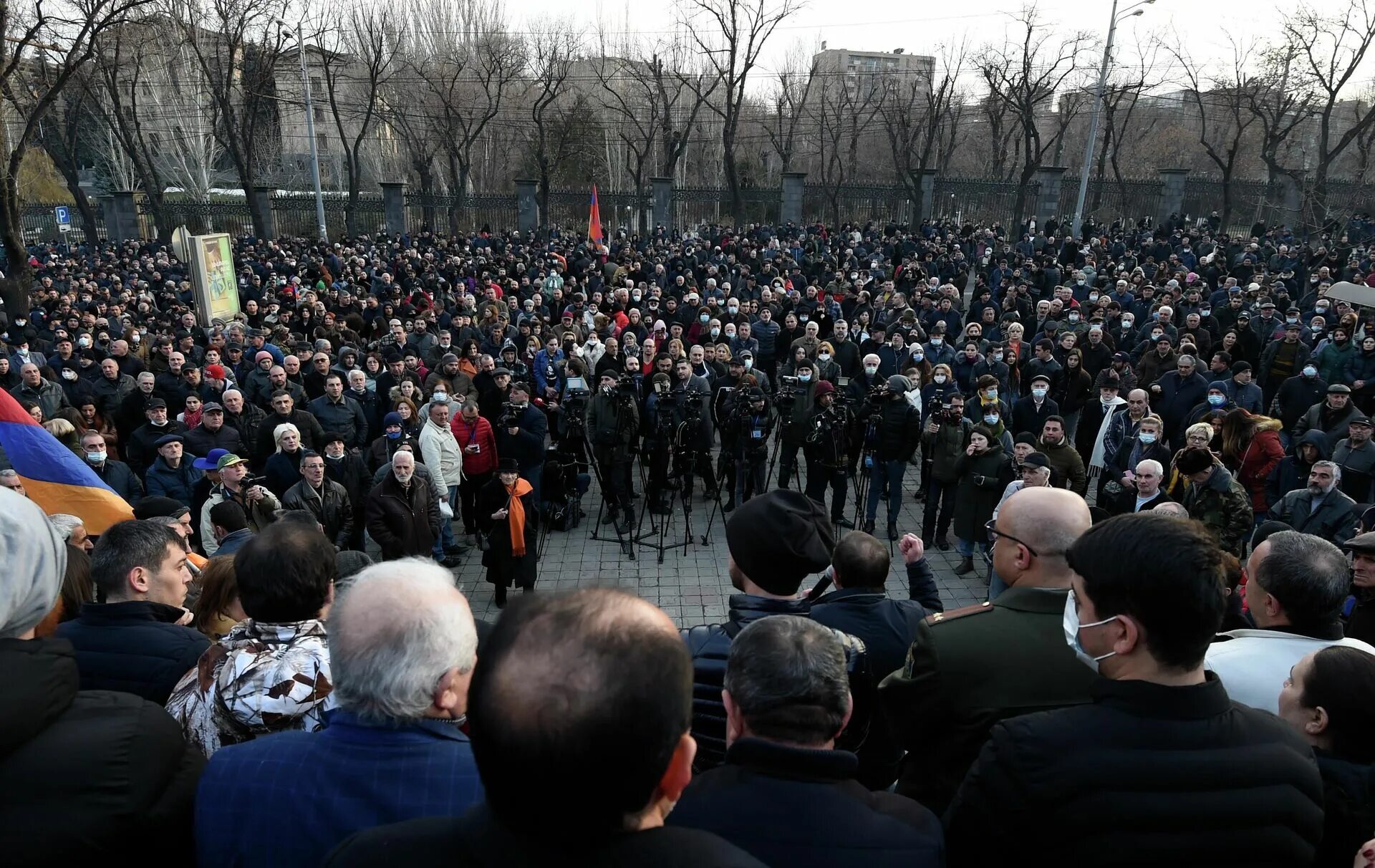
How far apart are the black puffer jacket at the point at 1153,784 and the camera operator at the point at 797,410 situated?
678 centimetres

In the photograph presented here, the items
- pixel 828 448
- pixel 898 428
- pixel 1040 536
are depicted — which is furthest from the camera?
pixel 828 448

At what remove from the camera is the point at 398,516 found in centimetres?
655

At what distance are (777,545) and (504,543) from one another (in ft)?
15.1

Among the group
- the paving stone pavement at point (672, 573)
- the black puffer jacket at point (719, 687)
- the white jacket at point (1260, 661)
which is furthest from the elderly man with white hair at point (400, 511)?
the white jacket at point (1260, 661)

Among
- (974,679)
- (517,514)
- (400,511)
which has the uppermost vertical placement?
(974,679)

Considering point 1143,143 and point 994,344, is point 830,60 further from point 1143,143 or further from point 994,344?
point 994,344

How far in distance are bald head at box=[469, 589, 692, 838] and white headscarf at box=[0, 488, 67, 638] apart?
4.11ft

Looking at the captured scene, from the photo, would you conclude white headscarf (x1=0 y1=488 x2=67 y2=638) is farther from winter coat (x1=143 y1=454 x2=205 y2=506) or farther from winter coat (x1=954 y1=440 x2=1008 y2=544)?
winter coat (x1=954 y1=440 x2=1008 y2=544)

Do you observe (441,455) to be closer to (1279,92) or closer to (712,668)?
(712,668)

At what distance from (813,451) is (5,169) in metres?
15.4

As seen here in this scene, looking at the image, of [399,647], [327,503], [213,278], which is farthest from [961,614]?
[213,278]

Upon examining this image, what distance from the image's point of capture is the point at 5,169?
14523 millimetres

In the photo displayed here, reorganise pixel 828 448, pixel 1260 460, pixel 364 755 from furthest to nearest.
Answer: pixel 828 448 < pixel 1260 460 < pixel 364 755

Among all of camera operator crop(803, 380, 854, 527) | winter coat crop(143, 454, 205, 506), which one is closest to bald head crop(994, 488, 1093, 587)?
camera operator crop(803, 380, 854, 527)
